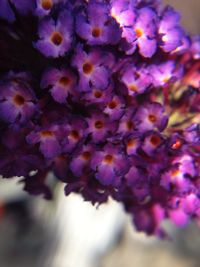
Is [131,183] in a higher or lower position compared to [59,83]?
lower

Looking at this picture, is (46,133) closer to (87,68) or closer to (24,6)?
(87,68)

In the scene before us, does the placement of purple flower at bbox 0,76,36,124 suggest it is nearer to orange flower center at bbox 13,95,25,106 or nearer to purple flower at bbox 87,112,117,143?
orange flower center at bbox 13,95,25,106

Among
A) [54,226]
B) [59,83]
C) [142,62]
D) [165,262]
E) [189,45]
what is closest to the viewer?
[59,83]

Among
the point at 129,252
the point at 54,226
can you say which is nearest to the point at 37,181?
the point at 54,226

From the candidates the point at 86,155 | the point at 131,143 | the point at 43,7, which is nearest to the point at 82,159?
the point at 86,155

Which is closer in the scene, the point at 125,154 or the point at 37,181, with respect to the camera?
the point at 125,154

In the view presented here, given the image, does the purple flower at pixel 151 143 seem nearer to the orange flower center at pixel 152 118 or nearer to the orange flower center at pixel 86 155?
the orange flower center at pixel 152 118

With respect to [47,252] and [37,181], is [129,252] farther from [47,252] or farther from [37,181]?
[37,181]
